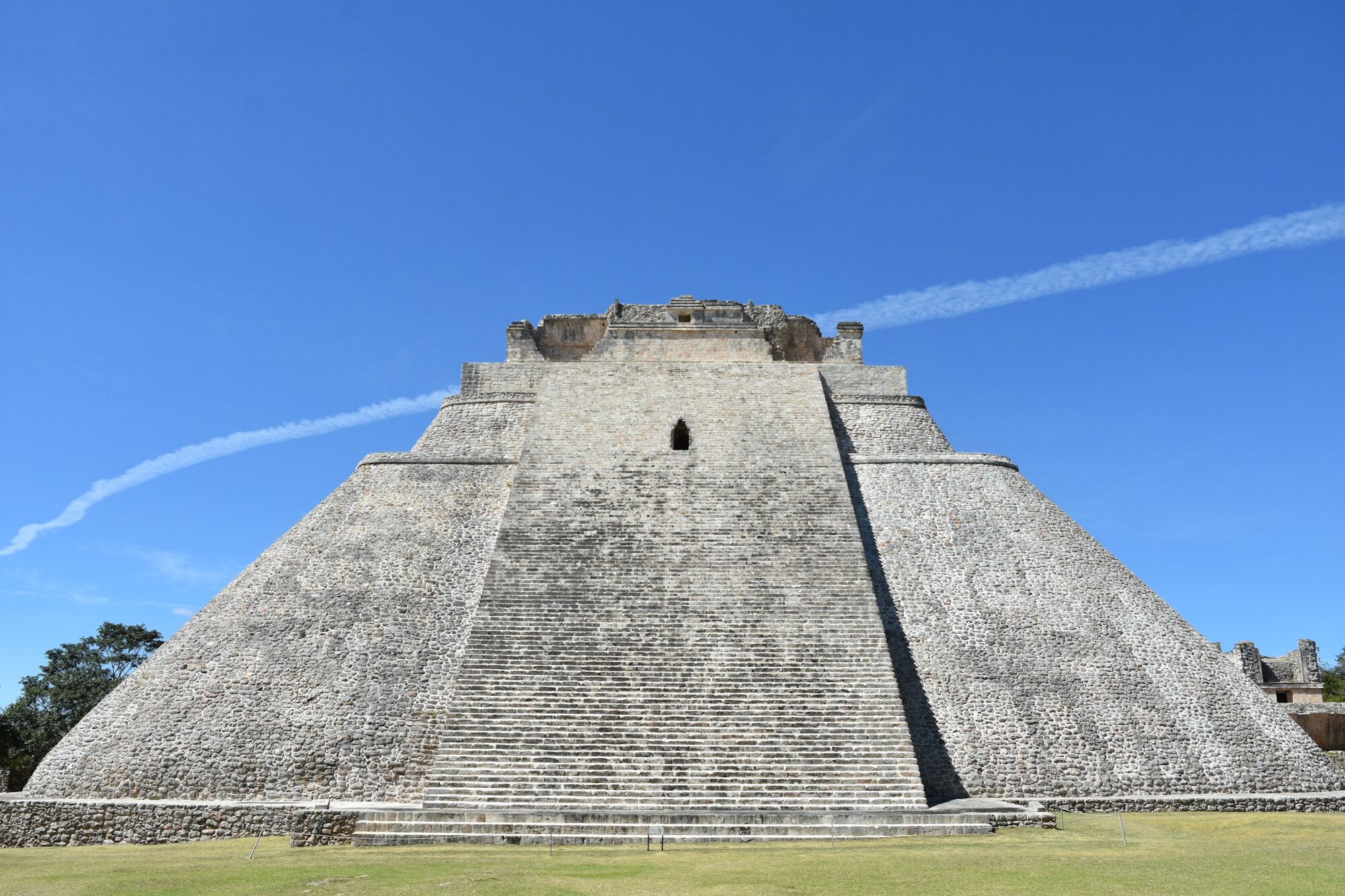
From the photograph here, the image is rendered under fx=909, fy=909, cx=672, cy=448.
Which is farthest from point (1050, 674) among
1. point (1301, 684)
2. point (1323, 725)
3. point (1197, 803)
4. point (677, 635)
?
point (1301, 684)

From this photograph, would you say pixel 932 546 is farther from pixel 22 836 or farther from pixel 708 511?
pixel 22 836

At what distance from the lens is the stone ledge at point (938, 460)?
1321cm

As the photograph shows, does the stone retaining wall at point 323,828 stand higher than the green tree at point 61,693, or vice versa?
the green tree at point 61,693

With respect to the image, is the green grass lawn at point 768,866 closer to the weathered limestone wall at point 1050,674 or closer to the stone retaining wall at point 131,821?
the stone retaining wall at point 131,821

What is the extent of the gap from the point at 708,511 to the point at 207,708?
5.98 metres

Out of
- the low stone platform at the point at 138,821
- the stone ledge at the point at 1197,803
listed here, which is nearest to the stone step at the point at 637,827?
the low stone platform at the point at 138,821

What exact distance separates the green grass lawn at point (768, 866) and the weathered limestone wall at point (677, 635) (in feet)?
3.36

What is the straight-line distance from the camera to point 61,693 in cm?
1917

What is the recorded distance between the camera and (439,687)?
30.2ft

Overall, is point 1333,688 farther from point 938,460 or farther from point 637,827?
point 637,827

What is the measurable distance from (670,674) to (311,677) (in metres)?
3.68

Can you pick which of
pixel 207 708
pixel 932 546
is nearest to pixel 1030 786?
pixel 932 546

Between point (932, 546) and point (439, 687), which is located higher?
point (932, 546)

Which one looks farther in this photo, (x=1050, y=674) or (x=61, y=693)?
(x=61, y=693)
